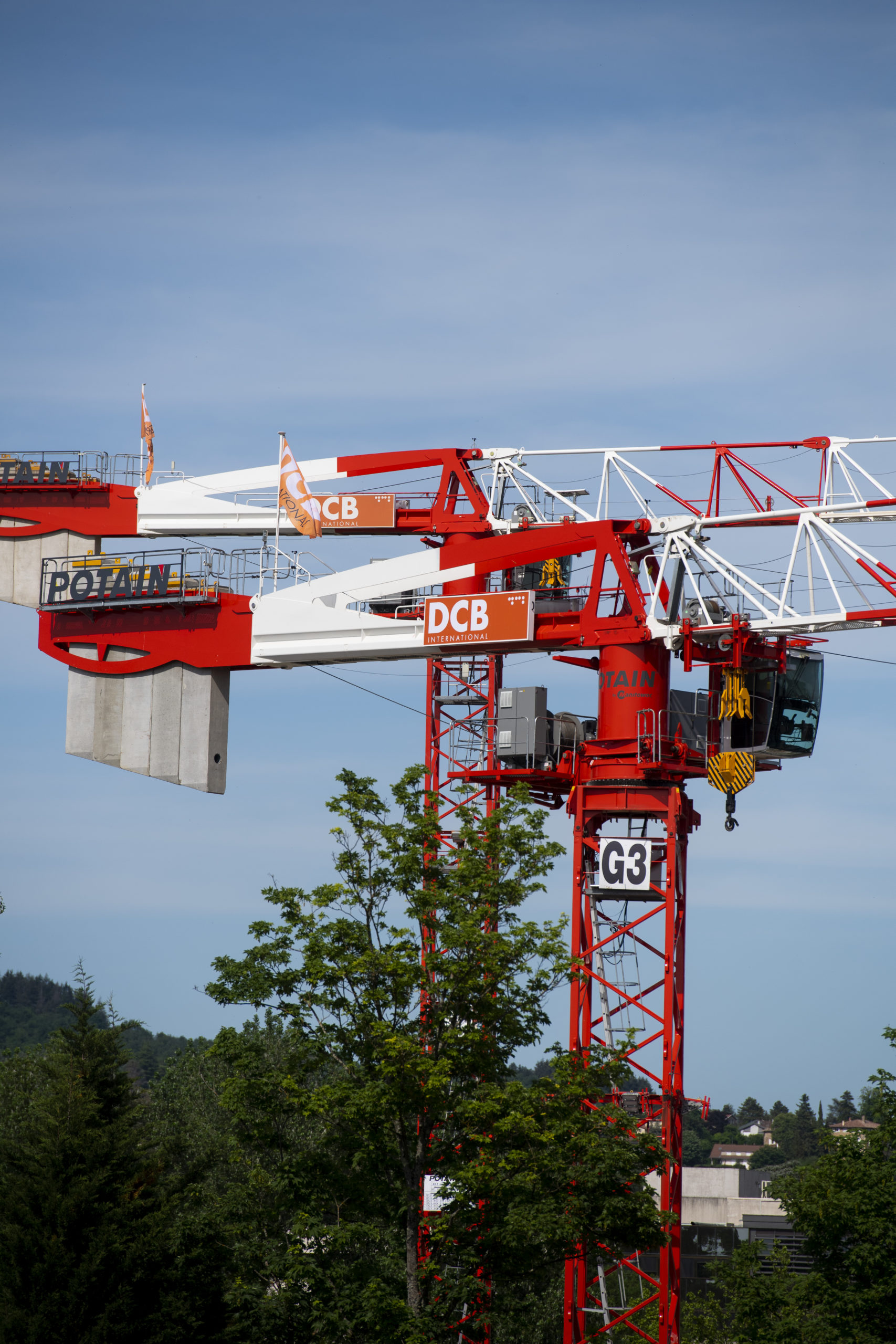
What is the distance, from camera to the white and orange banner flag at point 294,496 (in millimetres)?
44406

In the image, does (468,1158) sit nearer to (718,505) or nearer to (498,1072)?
(498,1072)

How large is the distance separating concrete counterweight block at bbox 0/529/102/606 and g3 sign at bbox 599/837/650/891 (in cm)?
1813

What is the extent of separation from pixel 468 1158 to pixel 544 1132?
1798 mm

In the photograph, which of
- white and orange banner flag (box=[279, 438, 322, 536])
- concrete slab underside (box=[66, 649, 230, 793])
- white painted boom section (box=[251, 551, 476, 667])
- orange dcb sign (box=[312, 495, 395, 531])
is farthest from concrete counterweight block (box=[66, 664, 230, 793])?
orange dcb sign (box=[312, 495, 395, 531])

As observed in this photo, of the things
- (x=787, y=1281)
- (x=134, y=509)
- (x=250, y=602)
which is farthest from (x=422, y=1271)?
Answer: (x=134, y=509)

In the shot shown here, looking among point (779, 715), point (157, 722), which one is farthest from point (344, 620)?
point (779, 715)

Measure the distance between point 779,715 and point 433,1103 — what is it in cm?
1300

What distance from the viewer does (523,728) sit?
41.6 metres

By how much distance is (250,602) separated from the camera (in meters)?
43.2

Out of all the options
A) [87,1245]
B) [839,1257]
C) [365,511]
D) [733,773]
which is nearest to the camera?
[87,1245]

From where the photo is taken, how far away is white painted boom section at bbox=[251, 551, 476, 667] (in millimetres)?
41781

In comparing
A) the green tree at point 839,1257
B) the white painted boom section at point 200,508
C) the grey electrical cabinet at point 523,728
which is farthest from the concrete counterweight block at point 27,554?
the green tree at point 839,1257

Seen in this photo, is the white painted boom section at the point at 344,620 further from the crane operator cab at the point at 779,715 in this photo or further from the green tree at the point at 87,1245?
the green tree at the point at 87,1245

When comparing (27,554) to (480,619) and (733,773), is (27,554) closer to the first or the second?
(480,619)
